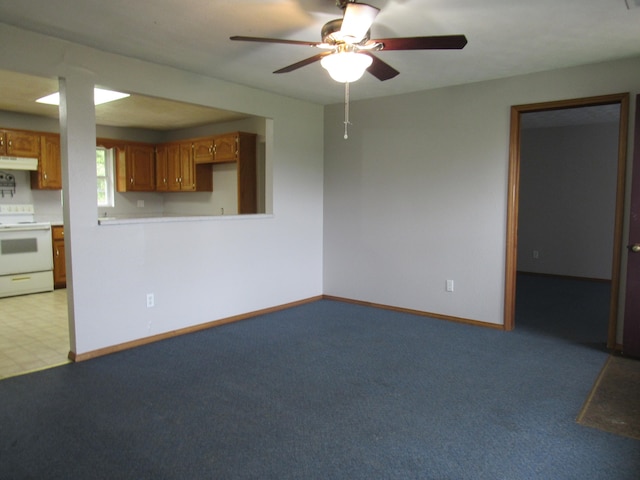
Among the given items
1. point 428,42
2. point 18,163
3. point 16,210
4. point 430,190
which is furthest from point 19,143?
point 428,42

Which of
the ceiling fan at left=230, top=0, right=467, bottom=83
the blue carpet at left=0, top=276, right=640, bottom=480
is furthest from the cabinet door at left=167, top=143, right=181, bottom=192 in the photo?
the ceiling fan at left=230, top=0, right=467, bottom=83

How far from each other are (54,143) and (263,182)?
2934 millimetres

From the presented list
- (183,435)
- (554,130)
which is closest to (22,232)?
(183,435)

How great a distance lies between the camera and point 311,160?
5324 millimetres

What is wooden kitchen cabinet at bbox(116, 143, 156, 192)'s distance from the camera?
6.82 m

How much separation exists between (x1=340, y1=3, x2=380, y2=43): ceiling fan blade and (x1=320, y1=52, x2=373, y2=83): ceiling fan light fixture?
100mm

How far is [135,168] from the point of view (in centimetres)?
690

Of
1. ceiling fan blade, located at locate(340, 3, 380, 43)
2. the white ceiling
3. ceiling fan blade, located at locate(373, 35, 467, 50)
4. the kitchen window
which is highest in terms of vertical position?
the white ceiling

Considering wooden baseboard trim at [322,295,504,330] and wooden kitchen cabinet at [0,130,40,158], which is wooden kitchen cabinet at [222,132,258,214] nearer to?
wooden baseboard trim at [322,295,504,330]

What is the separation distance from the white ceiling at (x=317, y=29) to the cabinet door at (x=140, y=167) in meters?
3.39

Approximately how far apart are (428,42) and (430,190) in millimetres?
2506

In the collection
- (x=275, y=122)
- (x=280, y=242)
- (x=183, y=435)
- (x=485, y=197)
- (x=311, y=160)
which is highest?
(x=275, y=122)

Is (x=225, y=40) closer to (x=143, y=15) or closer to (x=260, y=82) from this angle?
(x=143, y=15)

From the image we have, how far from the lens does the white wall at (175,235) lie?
130 inches
